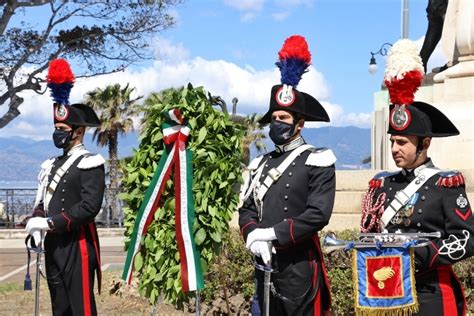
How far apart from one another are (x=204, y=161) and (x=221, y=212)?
394mm

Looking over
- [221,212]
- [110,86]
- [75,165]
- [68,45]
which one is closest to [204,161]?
[221,212]

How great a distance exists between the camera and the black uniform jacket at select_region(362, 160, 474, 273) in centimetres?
446

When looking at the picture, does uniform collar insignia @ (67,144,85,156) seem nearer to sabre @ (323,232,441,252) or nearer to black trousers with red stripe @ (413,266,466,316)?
sabre @ (323,232,441,252)

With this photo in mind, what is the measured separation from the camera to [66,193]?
246 inches

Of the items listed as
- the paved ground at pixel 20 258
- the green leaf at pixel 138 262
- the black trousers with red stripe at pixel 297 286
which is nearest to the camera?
the black trousers with red stripe at pixel 297 286

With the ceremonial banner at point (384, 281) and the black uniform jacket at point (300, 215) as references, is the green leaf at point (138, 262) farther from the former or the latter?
the ceremonial banner at point (384, 281)

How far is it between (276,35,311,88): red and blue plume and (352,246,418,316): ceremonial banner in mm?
1213

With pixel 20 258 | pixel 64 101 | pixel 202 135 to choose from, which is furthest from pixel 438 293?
pixel 20 258

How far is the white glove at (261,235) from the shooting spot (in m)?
4.93

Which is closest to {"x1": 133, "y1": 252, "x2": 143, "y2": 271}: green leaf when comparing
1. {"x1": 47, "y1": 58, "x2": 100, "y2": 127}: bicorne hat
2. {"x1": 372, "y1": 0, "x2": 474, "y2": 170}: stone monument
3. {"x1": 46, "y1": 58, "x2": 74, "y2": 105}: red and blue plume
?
{"x1": 47, "y1": 58, "x2": 100, "y2": 127}: bicorne hat

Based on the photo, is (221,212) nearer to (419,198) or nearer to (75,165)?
(75,165)

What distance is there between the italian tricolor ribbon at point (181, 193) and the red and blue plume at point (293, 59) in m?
1.28

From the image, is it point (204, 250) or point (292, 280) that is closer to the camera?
point (292, 280)

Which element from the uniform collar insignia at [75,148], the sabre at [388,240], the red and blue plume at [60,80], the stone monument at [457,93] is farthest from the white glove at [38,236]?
the stone monument at [457,93]
